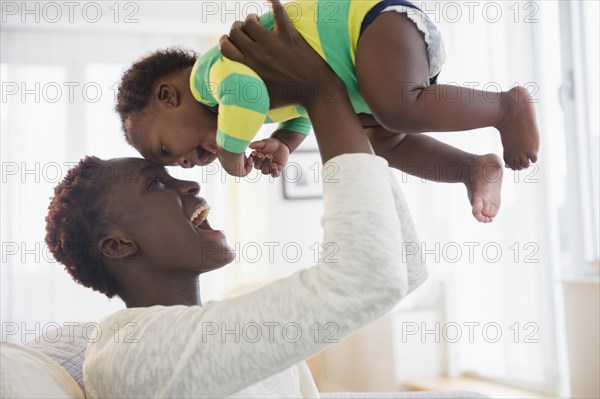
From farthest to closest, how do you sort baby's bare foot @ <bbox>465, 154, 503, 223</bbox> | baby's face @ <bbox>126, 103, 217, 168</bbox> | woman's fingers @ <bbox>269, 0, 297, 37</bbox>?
baby's face @ <bbox>126, 103, 217, 168</bbox> → baby's bare foot @ <bbox>465, 154, 503, 223</bbox> → woman's fingers @ <bbox>269, 0, 297, 37</bbox>

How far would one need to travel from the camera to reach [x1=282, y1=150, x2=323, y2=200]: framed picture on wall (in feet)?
15.9

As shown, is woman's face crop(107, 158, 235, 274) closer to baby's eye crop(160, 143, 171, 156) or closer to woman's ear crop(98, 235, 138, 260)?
woman's ear crop(98, 235, 138, 260)

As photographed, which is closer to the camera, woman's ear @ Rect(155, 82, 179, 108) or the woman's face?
the woman's face

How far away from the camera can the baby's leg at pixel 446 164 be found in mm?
1229

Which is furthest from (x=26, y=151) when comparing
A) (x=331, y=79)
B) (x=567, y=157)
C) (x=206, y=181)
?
(x=331, y=79)

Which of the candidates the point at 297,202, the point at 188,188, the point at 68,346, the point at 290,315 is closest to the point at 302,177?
the point at 297,202

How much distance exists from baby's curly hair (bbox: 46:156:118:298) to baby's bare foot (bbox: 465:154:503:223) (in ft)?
2.21

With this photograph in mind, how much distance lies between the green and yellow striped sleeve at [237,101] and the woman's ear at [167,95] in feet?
0.62

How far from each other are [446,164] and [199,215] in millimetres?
500

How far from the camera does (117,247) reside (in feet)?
4.29

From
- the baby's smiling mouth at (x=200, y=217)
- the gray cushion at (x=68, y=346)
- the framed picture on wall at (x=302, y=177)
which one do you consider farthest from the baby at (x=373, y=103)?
the framed picture on wall at (x=302, y=177)

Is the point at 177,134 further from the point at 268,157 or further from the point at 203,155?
the point at 268,157

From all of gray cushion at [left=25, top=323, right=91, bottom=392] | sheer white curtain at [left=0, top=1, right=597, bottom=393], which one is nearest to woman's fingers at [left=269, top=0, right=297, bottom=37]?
gray cushion at [left=25, top=323, right=91, bottom=392]

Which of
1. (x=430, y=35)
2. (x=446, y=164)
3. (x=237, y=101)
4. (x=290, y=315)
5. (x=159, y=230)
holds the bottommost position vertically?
(x=290, y=315)
